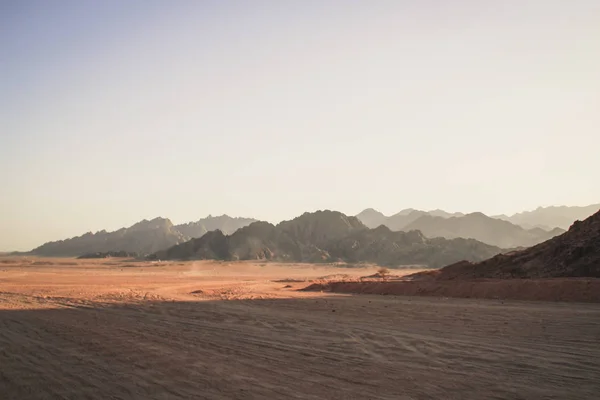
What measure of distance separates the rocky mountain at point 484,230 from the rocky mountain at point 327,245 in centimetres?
3984

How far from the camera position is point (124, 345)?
10.1 m

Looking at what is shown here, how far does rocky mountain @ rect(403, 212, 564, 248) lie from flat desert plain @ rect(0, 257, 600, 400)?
111210 millimetres

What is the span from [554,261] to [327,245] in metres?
68.2

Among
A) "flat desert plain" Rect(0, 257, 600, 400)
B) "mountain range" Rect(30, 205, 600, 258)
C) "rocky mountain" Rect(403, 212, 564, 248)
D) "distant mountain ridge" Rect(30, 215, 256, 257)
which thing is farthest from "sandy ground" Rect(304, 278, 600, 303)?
"distant mountain ridge" Rect(30, 215, 256, 257)

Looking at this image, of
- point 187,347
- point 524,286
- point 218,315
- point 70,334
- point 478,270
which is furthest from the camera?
point 478,270

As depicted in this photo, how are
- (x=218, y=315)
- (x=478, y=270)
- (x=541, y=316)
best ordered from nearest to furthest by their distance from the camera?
(x=541, y=316), (x=218, y=315), (x=478, y=270)

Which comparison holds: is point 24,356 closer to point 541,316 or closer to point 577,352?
point 577,352

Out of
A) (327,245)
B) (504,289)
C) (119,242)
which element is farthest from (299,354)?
(119,242)

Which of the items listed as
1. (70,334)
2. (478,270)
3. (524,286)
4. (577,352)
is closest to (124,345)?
(70,334)

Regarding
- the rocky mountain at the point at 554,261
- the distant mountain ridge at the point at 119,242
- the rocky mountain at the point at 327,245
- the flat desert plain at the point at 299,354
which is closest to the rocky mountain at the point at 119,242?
the distant mountain ridge at the point at 119,242

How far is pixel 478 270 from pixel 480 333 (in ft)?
76.6

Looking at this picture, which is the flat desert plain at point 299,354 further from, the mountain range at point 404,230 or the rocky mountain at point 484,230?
the rocky mountain at point 484,230

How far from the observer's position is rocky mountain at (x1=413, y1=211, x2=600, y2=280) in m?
27.2

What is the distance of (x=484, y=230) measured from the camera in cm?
13112
